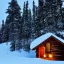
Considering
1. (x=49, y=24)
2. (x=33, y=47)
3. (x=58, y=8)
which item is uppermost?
(x=58, y=8)

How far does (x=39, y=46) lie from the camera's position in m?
33.0

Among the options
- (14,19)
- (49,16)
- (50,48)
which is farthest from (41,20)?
(50,48)

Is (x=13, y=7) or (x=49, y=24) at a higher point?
(x=13, y=7)

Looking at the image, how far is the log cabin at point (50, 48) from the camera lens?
108 ft

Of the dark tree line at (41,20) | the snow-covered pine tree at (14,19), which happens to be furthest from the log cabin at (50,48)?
the snow-covered pine tree at (14,19)

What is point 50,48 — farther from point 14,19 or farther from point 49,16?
point 14,19

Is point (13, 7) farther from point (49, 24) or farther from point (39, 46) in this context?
point (39, 46)

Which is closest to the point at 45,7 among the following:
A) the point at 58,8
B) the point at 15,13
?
the point at 58,8

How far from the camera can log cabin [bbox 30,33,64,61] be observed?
33.1 meters

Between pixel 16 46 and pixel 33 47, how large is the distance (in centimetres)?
2220

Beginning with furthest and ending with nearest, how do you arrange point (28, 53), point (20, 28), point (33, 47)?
point (20, 28) < point (28, 53) < point (33, 47)

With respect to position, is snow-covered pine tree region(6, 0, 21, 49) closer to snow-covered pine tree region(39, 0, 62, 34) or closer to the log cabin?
snow-covered pine tree region(39, 0, 62, 34)

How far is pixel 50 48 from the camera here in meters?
33.9

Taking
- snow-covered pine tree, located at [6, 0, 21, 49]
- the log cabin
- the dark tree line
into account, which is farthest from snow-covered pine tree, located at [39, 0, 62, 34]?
the log cabin
